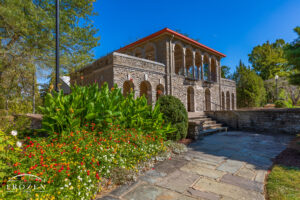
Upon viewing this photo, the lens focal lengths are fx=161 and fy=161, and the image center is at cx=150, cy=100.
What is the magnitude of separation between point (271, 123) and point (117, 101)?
8.75 metres

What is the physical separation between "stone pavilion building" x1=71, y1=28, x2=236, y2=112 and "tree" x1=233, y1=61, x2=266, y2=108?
3612 millimetres

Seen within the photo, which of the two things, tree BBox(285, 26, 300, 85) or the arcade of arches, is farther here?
the arcade of arches

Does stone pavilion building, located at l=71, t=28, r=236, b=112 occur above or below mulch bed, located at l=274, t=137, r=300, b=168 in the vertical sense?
above

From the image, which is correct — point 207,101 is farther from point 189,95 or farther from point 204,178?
point 204,178

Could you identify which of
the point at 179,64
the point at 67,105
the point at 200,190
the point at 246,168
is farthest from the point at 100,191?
the point at 179,64

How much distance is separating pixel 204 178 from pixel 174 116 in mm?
2718

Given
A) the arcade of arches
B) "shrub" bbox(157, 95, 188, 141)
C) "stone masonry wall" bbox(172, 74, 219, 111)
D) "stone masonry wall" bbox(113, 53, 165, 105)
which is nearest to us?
"shrub" bbox(157, 95, 188, 141)

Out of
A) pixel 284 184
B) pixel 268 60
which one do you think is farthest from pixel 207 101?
pixel 268 60

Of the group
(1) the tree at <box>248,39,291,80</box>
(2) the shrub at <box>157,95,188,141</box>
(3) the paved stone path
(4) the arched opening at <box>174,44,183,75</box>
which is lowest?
(3) the paved stone path

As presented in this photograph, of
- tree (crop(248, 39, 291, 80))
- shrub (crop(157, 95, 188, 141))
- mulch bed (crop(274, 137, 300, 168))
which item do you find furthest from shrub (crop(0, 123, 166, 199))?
tree (crop(248, 39, 291, 80))

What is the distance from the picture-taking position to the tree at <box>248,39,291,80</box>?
27.2 m

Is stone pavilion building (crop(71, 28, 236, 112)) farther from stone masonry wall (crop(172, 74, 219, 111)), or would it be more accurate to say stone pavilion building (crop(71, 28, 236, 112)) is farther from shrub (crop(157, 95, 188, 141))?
shrub (crop(157, 95, 188, 141))

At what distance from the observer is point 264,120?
9.04m

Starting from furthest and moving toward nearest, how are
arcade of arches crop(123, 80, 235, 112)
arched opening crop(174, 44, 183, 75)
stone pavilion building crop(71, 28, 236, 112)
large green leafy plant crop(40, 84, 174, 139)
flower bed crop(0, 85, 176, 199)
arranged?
arched opening crop(174, 44, 183, 75) → arcade of arches crop(123, 80, 235, 112) → stone pavilion building crop(71, 28, 236, 112) → large green leafy plant crop(40, 84, 174, 139) → flower bed crop(0, 85, 176, 199)
